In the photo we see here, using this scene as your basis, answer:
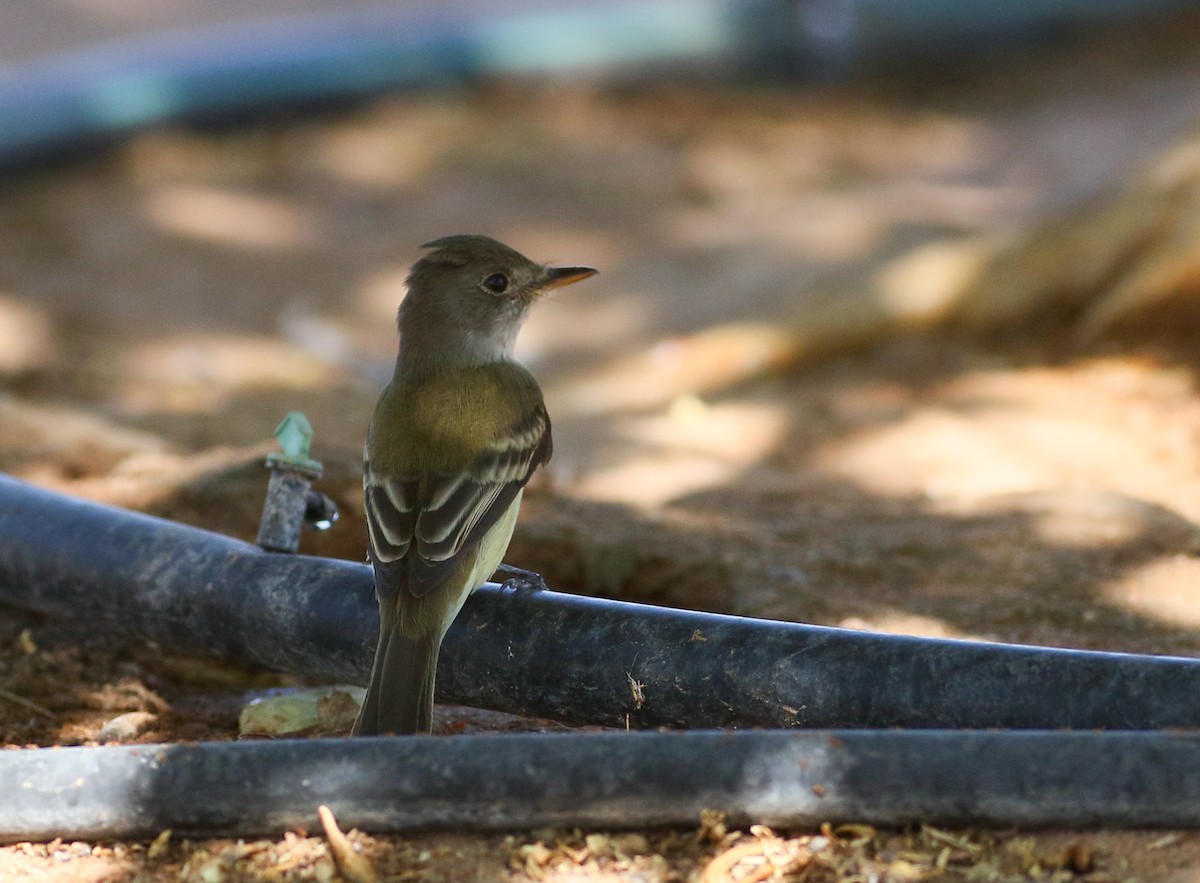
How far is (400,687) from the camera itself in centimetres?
373

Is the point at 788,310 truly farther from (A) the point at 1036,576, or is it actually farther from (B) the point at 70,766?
(B) the point at 70,766

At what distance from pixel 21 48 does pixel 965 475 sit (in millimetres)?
11779

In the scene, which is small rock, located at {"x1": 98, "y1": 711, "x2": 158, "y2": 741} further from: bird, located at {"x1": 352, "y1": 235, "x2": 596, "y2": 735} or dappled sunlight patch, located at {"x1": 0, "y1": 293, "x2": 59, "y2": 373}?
dappled sunlight patch, located at {"x1": 0, "y1": 293, "x2": 59, "y2": 373}

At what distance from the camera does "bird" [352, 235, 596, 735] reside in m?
3.84

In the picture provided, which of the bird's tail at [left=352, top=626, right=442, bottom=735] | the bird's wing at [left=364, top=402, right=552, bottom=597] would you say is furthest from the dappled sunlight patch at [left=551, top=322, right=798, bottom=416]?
the bird's tail at [left=352, top=626, right=442, bottom=735]

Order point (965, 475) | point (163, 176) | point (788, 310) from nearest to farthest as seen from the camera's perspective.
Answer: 1. point (965, 475)
2. point (788, 310)
3. point (163, 176)

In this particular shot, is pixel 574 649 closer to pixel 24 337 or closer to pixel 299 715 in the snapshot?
pixel 299 715

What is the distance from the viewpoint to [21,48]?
14.9 m

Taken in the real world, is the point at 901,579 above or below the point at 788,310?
below

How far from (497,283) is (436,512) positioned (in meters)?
1.14

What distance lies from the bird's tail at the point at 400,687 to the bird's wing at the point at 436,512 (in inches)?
5.7

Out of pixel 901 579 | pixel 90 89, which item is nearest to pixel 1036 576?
pixel 901 579

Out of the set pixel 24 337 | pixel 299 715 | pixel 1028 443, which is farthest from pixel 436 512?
pixel 24 337

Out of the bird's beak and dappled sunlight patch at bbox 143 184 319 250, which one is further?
dappled sunlight patch at bbox 143 184 319 250
